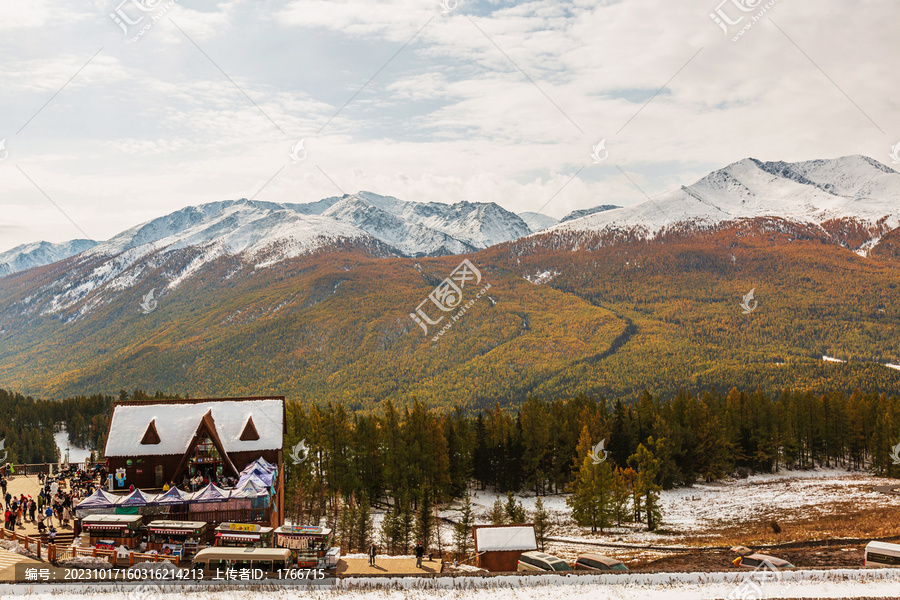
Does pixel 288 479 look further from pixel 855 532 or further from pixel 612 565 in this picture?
pixel 855 532

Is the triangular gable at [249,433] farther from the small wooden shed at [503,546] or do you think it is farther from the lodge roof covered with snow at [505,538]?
the small wooden shed at [503,546]

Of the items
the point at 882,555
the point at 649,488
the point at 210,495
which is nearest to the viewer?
the point at 882,555

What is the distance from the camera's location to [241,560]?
37.1 metres

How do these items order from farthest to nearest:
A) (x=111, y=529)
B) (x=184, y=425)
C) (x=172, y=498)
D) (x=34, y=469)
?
(x=34, y=469), (x=184, y=425), (x=172, y=498), (x=111, y=529)

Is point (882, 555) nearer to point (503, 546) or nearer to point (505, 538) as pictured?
point (505, 538)

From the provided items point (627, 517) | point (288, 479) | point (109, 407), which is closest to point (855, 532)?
point (627, 517)

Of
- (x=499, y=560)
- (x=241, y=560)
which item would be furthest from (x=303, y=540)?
(x=499, y=560)

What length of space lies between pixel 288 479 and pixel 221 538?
37.9 metres

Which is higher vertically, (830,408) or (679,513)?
(830,408)

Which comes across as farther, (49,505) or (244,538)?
(49,505)

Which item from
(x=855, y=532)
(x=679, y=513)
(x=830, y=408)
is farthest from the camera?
(x=830, y=408)

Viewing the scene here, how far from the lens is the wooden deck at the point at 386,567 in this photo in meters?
39.2

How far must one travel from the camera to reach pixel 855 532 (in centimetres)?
5675

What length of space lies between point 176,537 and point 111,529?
472 centimetres
